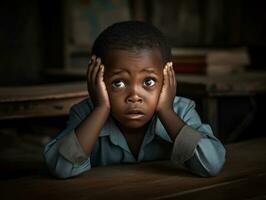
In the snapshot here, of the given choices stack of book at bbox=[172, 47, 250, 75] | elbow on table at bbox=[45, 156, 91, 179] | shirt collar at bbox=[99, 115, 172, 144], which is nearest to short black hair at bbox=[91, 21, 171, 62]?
shirt collar at bbox=[99, 115, 172, 144]

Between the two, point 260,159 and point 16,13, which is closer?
point 260,159

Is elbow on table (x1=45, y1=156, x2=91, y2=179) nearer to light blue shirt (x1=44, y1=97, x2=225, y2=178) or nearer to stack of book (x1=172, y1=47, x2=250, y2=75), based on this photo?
light blue shirt (x1=44, y1=97, x2=225, y2=178)

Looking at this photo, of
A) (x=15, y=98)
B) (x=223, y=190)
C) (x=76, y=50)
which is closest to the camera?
(x=223, y=190)

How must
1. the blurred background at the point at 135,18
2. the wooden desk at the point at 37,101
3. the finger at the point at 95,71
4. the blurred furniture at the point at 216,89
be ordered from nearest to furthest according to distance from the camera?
the finger at the point at 95,71 < the wooden desk at the point at 37,101 < the blurred furniture at the point at 216,89 < the blurred background at the point at 135,18

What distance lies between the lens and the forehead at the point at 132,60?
1677mm

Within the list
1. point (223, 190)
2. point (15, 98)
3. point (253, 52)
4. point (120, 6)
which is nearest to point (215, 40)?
point (253, 52)

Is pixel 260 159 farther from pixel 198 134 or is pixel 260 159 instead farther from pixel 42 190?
pixel 42 190

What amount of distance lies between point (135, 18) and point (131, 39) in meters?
3.26

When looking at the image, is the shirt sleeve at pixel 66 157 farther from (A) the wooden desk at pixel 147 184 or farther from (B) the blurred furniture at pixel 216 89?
(B) the blurred furniture at pixel 216 89

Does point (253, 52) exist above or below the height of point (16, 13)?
below

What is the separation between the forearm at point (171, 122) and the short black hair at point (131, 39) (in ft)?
0.58

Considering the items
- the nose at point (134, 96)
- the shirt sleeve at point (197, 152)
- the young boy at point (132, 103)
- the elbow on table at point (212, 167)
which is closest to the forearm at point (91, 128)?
the young boy at point (132, 103)

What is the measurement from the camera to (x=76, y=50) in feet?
15.3

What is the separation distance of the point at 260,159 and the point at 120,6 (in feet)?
10.3
